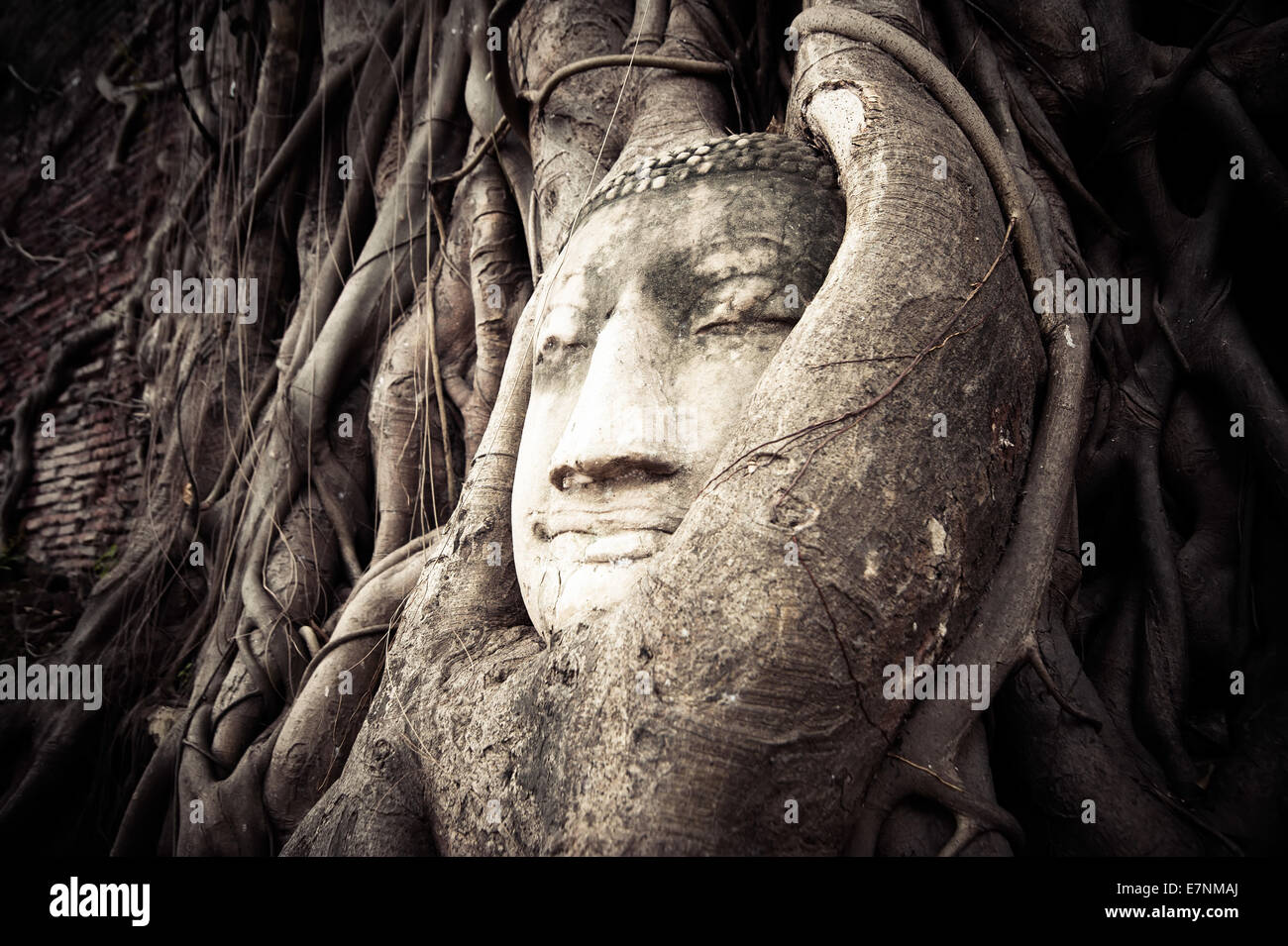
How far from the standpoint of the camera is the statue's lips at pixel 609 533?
127cm

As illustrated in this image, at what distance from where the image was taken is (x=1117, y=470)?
1.73 meters

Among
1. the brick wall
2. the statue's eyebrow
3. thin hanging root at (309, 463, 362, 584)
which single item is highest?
the brick wall

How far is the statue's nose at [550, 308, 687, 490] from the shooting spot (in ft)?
4.17

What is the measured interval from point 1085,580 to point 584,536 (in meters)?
1.19

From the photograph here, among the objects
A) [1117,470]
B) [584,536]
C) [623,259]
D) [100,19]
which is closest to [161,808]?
[584,536]

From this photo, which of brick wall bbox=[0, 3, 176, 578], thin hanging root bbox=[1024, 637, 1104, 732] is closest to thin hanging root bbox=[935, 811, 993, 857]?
thin hanging root bbox=[1024, 637, 1104, 732]

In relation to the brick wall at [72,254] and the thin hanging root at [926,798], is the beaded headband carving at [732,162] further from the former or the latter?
the brick wall at [72,254]

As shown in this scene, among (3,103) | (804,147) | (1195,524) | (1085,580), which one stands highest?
(3,103)

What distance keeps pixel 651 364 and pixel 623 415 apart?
4.6 inches

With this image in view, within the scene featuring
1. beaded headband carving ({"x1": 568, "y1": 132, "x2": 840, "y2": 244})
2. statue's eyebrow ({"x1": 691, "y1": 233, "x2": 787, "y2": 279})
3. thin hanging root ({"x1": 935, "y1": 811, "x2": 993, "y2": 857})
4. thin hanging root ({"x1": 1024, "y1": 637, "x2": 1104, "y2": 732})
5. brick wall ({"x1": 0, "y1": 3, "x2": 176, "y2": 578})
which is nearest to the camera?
thin hanging root ({"x1": 935, "y1": 811, "x2": 993, "y2": 857})

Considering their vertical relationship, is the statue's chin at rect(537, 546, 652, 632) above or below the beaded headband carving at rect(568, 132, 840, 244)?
below

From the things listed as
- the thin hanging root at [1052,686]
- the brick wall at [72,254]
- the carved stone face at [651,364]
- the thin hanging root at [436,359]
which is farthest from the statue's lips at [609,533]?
the brick wall at [72,254]

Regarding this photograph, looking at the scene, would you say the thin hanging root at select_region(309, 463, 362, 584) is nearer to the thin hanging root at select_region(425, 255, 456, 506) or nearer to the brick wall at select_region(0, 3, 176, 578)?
the thin hanging root at select_region(425, 255, 456, 506)

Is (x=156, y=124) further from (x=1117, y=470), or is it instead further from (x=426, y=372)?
(x=1117, y=470)
